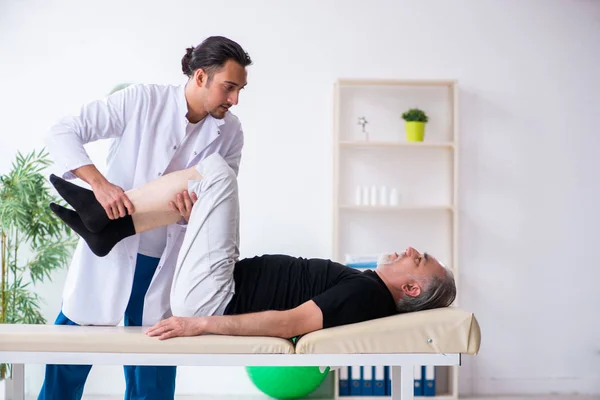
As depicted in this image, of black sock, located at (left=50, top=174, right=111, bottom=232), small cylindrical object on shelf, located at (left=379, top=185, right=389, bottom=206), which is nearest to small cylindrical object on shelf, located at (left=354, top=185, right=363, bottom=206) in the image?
A: small cylindrical object on shelf, located at (left=379, top=185, right=389, bottom=206)

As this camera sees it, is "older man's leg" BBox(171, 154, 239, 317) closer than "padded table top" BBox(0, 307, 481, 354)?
No

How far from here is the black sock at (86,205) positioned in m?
1.97

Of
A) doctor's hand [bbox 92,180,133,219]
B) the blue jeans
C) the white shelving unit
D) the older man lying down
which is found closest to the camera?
the older man lying down

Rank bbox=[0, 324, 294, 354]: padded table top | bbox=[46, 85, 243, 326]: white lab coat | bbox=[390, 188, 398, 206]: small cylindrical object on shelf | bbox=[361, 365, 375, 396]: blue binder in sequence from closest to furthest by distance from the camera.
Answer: bbox=[0, 324, 294, 354]: padded table top, bbox=[46, 85, 243, 326]: white lab coat, bbox=[361, 365, 375, 396]: blue binder, bbox=[390, 188, 398, 206]: small cylindrical object on shelf

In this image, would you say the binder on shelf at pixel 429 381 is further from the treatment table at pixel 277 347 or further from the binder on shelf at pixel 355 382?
the treatment table at pixel 277 347

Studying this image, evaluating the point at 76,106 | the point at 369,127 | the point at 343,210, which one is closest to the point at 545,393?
the point at 343,210

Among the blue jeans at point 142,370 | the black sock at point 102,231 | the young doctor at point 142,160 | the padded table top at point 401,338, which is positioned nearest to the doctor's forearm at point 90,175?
the young doctor at point 142,160

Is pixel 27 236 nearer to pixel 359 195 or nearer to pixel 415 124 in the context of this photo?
pixel 359 195

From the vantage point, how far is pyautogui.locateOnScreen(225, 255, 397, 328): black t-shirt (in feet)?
6.21

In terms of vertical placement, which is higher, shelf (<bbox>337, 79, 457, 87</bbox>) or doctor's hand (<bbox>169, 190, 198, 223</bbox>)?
shelf (<bbox>337, 79, 457, 87</bbox>)

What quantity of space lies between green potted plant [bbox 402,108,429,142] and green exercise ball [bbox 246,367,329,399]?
144 cm

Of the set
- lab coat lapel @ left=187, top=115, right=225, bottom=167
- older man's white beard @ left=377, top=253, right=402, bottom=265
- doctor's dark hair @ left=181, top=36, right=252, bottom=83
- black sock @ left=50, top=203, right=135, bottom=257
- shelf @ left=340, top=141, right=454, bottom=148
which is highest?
doctor's dark hair @ left=181, top=36, right=252, bottom=83

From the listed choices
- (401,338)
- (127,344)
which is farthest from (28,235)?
(401,338)

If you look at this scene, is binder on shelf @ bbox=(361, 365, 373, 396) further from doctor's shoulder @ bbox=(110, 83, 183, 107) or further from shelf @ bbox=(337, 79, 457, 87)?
doctor's shoulder @ bbox=(110, 83, 183, 107)
